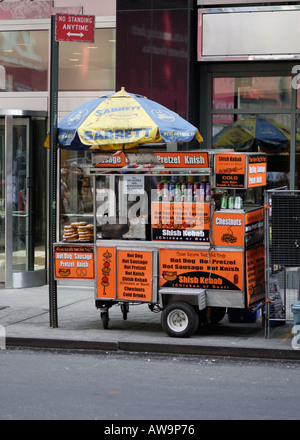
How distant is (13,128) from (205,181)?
16.8ft

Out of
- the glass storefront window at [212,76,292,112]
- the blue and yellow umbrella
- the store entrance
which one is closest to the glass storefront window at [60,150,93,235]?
the store entrance

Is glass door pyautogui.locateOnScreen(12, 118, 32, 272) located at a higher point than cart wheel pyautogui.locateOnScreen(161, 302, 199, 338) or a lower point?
higher

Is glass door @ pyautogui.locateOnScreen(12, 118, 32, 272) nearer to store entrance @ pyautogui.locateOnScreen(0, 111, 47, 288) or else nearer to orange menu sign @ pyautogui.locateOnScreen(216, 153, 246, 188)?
store entrance @ pyautogui.locateOnScreen(0, 111, 47, 288)

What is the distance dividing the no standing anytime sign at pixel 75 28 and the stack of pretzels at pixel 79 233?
2369mm

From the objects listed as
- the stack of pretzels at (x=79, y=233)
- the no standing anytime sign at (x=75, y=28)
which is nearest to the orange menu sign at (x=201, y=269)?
the stack of pretzels at (x=79, y=233)

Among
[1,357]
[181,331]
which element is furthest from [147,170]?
[1,357]

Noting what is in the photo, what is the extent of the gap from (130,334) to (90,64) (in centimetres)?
584

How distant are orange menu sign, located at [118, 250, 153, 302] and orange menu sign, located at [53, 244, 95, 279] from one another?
41 centimetres

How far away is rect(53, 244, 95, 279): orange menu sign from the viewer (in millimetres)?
9711

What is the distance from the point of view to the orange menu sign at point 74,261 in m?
9.71

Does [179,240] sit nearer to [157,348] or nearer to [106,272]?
[106,272]
